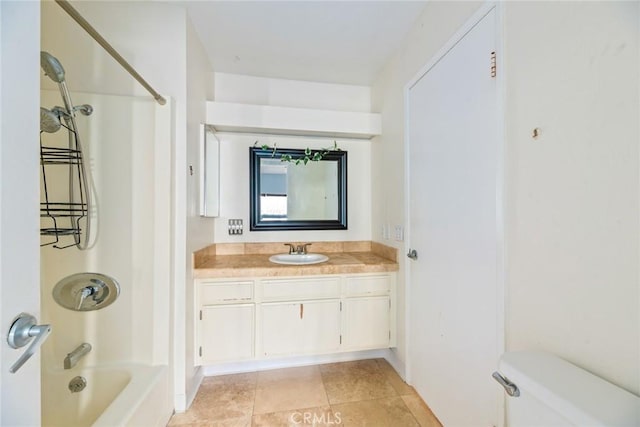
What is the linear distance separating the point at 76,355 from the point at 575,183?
2.44m

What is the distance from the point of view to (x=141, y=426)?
48.1 inches

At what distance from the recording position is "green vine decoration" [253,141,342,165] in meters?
2.25

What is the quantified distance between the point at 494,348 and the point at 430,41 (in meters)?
1.64

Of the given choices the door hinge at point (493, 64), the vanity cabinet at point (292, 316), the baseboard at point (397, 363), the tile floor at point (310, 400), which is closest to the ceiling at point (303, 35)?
the door hinge at point (493, 64)

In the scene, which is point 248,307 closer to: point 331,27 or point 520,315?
point 520,315

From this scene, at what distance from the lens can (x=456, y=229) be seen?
1.30m

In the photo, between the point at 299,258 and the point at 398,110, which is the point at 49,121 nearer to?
the point at 299,258

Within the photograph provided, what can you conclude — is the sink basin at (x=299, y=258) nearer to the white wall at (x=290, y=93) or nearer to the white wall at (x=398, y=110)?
the white wall at (x=398, y=110)

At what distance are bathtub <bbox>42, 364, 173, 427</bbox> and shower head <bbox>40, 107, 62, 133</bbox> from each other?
133 cm

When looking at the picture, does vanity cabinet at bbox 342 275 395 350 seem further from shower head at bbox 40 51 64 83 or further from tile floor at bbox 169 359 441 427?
shower head at bbox 40 51 64 83

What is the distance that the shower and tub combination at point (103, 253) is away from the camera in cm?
144

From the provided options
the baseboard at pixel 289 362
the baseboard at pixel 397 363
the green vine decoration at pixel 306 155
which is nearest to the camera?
the baseboard at pixel 397 363

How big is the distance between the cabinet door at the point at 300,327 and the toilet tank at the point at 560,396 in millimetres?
1246

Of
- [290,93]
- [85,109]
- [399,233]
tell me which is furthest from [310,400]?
[290,93]
